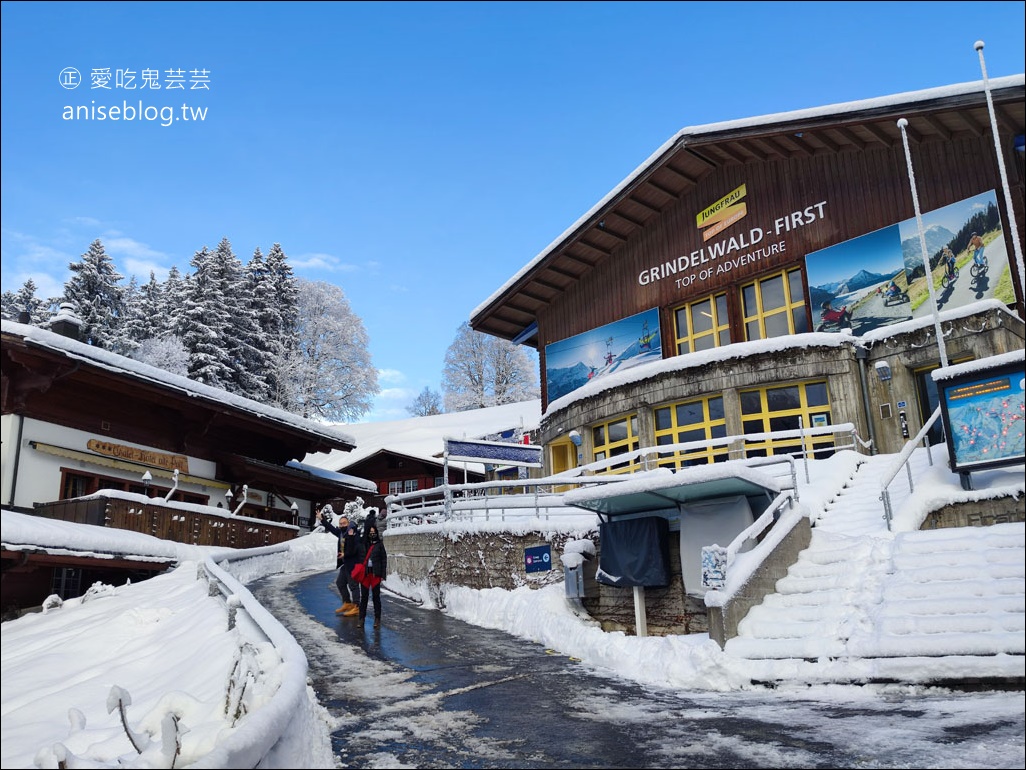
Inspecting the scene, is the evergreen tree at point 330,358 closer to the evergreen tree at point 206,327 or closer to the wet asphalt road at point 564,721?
the evergreen tree at point 206,327

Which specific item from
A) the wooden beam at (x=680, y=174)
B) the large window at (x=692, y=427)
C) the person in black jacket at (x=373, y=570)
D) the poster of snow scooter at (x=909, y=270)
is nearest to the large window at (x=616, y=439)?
the large window at (x=692, y=427)

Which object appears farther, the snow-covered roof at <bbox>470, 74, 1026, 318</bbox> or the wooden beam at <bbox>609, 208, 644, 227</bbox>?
the wooden beam at <bbox>609, 208, 644, 227</bbox>

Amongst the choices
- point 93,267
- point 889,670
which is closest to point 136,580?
point 889,670

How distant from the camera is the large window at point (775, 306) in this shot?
71.7 feet

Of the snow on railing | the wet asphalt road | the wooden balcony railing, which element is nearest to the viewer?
the wet asphalt road

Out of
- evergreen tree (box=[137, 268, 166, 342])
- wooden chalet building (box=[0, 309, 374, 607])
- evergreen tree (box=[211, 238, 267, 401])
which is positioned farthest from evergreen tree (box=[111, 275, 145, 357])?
wooden chalet building (box=[0, 309, 374, 607])

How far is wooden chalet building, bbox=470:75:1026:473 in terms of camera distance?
17859mm

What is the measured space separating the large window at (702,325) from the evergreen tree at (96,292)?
32.6m

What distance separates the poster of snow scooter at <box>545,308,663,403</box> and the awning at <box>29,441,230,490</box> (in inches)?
486

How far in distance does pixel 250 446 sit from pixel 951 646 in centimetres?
2427

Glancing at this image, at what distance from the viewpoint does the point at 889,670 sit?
7.61 meters

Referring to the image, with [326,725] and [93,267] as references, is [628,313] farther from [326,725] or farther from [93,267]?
[93,267]

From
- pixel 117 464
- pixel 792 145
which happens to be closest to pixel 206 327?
pixel 117 464

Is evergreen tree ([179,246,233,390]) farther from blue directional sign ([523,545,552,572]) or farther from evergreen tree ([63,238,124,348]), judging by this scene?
blue directional sign ([523,545,552,572])
